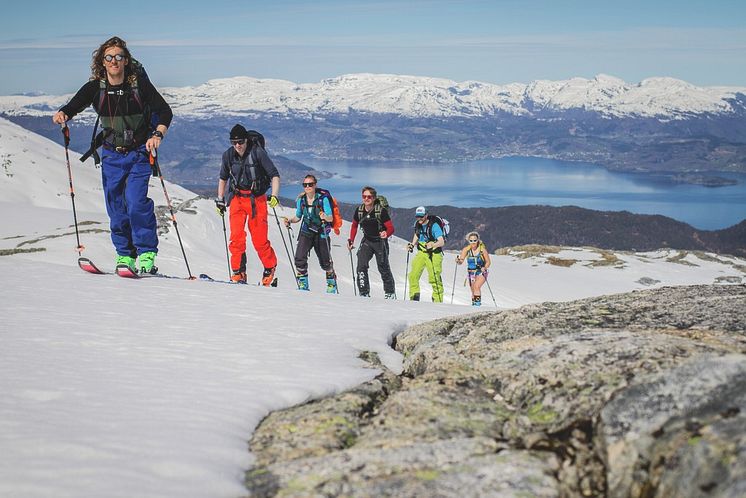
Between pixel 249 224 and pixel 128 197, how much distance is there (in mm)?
3018

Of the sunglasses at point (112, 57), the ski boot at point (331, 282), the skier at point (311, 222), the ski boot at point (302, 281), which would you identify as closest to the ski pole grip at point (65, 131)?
the sunglasses at point (112, 57)

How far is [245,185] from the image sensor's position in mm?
11984

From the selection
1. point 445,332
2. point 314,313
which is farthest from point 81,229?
point 445,332

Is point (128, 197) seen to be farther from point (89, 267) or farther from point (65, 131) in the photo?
point (65, 131)

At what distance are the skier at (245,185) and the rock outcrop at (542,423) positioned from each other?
7.39m

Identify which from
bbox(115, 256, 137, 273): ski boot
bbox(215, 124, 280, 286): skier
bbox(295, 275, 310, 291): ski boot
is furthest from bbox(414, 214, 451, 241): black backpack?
bbox(115, 256, 137, 273): ski boot

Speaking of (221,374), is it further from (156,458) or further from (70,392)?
(156,458)

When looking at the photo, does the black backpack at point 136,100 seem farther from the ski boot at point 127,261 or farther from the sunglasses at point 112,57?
the ski boot at point 127,261

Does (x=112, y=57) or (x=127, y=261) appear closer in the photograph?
(x=112, y=57)

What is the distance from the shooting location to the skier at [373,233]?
14.9 m

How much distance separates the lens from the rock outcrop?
9.55 feet

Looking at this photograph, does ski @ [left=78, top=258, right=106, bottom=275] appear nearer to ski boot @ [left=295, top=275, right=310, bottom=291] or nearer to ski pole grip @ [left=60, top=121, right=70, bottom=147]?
ski pole grip @ [left=60, top=121, right=70, bottom=147]

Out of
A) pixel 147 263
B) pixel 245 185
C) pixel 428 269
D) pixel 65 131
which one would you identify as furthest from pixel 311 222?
pixel 65 131

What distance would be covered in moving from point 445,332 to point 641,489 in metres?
3.77
